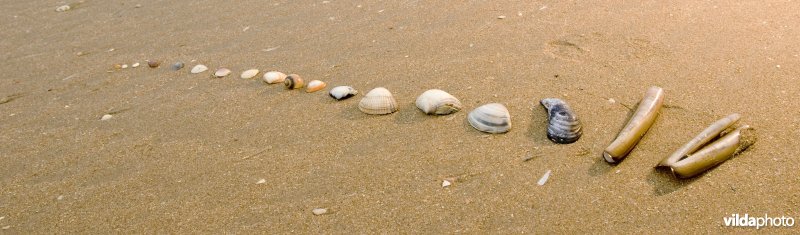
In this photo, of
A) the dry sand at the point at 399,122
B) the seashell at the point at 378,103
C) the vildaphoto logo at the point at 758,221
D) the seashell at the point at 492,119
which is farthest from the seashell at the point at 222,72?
the vildaphoto logo at the point at 758,221

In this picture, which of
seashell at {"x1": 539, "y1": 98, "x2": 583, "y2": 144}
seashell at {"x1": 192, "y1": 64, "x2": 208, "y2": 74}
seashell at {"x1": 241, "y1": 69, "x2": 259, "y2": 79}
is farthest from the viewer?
seashell at {"x1": 192, "y1": 64, "x2": 208, "y2": 74}

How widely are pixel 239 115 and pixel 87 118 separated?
85cm

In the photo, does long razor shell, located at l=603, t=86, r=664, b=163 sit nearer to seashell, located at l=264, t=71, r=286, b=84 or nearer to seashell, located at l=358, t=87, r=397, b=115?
seashell, located at l=358, t=87, r=397, b=115

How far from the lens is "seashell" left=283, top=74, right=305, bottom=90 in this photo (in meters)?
3.17

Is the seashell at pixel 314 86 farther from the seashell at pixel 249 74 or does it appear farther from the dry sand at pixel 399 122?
the seashell at pixel 249 74

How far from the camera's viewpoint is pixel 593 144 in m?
2.43

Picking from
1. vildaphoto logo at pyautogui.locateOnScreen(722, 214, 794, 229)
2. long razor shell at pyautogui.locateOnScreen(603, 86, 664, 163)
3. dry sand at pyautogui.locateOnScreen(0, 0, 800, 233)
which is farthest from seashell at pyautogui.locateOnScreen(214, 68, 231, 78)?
vildaphoto logo at pyautogui.locateOnScreen(722, 214, 794, 229)

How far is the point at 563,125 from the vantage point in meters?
2.48

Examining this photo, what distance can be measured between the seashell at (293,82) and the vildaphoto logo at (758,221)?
2133 millimetres

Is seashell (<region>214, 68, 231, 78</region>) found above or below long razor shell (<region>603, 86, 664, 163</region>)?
below

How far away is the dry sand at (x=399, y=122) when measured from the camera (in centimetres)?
216

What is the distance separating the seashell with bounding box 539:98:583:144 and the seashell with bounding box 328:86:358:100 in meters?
1.04

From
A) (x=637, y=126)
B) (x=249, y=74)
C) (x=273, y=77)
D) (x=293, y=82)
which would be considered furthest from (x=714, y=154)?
(x=249, y=74)

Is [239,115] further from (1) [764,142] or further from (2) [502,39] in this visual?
(1) [764,142]
